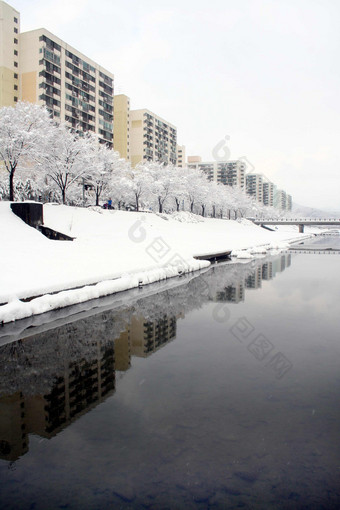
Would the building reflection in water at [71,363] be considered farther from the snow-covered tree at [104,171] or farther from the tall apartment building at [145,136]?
the tall apartment building at [145,136]

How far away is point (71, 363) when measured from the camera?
8.22m

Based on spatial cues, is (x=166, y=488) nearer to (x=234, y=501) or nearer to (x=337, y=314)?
(x=234, y=501)

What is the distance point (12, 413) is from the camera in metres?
6.02

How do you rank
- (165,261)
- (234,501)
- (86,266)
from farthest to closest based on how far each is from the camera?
(165,261)
(86,266)
(234,501)

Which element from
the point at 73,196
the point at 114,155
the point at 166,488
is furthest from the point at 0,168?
the point at 166,488

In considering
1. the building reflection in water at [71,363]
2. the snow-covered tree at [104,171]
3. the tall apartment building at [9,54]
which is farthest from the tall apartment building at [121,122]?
the building reflection in water at [71,363]

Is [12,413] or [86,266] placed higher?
[86,266]

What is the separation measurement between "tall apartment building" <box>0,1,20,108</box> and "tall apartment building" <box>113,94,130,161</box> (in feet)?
124

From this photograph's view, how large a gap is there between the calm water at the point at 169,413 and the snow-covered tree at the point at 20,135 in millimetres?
22912

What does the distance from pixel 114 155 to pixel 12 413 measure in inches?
1859

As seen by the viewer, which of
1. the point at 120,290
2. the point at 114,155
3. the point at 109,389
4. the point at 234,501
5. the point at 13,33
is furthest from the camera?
the point at 13,33

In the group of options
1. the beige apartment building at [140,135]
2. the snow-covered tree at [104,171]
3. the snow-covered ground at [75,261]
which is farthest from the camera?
the beige apartment building at [140,135]

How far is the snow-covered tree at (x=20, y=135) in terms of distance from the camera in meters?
30.1

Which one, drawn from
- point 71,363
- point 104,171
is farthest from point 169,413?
point 104,171
